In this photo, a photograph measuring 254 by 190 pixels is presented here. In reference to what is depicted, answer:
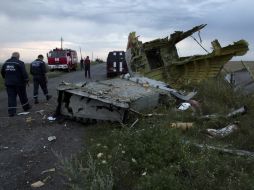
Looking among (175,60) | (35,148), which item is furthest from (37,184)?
(175,60)

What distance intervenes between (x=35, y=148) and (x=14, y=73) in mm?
4878

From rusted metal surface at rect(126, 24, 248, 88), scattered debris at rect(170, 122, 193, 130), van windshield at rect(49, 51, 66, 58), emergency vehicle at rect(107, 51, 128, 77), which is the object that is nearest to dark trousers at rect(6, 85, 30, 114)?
rusted metal surface at rect(126, 24, 248, 88)

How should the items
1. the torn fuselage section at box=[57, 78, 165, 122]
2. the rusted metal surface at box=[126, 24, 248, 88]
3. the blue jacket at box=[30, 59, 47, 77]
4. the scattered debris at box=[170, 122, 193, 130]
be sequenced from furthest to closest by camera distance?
the rusted metal surface at box=[126, 24, 248, 88] < the blue jacket at box=[30, 59, 47, 77] < the torn fuselage section at box=[57, 78, 165, 122] < the scattered debris at box=[170, 122, 193, 130]

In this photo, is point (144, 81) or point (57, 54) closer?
point (144, 81)

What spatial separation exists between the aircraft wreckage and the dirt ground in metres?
0.61

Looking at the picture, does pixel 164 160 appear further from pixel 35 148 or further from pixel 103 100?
pixel 103 100

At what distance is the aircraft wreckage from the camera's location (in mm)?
10977

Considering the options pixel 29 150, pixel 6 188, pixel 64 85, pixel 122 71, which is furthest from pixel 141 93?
pixel 122 71

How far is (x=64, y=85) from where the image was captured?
12.0 m

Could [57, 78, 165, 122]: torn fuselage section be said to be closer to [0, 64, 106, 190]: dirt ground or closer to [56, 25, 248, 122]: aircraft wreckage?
[56, 25, 248, 122]: aircraft wreckage

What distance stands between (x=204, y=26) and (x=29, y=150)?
9.92 metres

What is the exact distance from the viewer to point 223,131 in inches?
385

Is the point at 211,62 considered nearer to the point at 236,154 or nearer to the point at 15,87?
the point at 15,87

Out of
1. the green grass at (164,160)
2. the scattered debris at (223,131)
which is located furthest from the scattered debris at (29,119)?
the scattered debris at (223,131)
